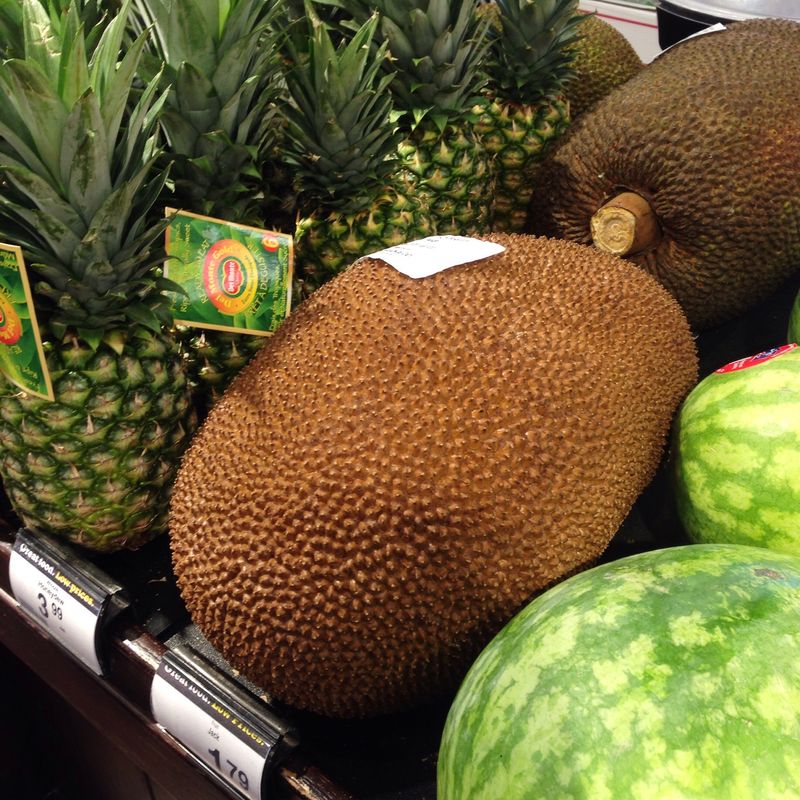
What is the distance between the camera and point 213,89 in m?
0.99

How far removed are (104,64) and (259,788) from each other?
2.59ft

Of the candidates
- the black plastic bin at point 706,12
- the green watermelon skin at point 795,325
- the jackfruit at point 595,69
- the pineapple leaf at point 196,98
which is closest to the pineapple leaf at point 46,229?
the pineapple leaf at point 196,98

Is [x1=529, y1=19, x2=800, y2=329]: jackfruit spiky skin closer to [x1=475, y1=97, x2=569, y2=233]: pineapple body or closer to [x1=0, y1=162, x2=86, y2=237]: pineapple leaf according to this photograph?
[x1=475, y1=97, x2=569, y2=233]: pineapple body

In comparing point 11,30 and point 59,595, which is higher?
point 11,30

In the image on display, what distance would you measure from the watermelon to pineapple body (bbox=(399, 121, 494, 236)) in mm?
528

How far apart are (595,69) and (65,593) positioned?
5.35ft

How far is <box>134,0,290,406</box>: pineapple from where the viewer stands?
3.11ft

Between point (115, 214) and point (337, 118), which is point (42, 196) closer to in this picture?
point (115, 214)

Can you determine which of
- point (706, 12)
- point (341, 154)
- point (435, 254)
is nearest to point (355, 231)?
point (341, 154)

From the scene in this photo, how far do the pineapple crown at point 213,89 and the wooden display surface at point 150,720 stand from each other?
0.53m

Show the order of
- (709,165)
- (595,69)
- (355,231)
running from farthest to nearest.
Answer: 1. (595,69)
2. (709,165)
3. (355,231)

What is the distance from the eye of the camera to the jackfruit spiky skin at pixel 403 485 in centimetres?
77

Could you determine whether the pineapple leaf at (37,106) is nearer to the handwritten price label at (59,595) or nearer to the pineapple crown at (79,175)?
the pineapple crown at (79,175)

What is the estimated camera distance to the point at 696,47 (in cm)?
151
